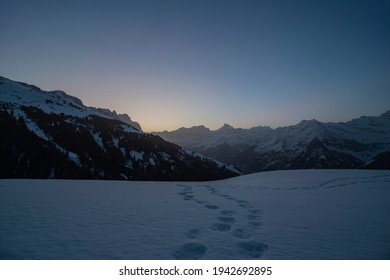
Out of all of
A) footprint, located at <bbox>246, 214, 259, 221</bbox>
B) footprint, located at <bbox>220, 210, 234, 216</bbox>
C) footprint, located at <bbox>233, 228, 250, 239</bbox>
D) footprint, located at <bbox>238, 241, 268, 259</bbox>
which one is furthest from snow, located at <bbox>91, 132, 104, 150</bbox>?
footprint, located at <bbox>238, 241, 268, 259</bbox>

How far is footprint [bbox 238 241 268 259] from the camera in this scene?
268 inches

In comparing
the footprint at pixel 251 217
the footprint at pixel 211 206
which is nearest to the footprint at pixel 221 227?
the footprint at pixel 251 217

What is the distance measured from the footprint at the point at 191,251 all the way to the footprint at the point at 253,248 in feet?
3.52

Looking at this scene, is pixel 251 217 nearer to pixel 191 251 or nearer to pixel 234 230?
pixel 234 230

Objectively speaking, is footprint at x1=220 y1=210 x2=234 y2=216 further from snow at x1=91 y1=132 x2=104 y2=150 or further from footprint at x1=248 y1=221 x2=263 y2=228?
snow at x1=91 y1=132 x2=104 y2=150

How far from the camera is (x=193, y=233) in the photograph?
316 inches

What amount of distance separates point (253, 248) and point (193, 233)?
6.02 feet

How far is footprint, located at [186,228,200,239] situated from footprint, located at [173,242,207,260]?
0.60 metres

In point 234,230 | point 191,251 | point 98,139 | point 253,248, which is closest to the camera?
point 191,251

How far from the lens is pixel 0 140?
141250mm

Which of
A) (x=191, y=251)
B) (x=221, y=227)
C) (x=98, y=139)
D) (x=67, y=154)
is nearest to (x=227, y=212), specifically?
(x=221, y=227)
